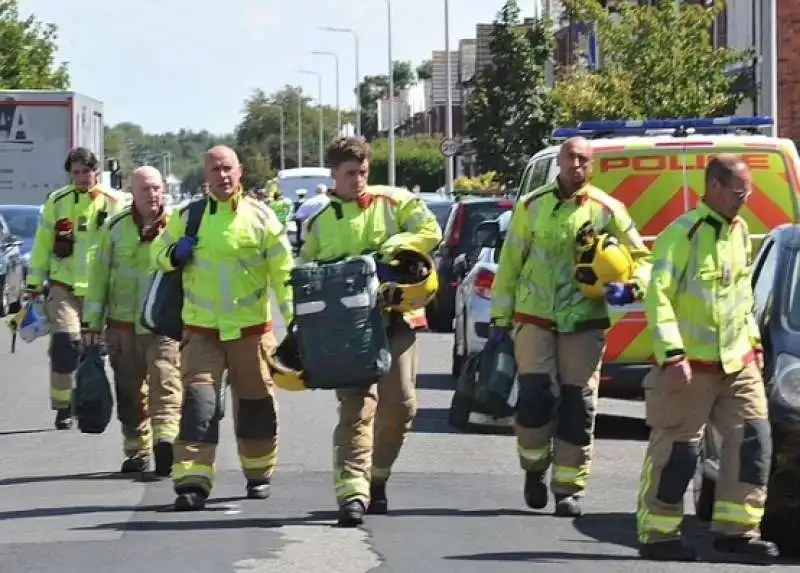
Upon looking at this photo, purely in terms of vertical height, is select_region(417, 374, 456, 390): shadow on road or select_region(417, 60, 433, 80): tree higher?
select_region(417, 60, 433, 80): tree

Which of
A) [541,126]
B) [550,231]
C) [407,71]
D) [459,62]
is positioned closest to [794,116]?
[541,126]

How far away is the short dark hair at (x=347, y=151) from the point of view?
35.2ft

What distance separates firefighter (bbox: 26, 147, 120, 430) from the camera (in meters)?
14.8

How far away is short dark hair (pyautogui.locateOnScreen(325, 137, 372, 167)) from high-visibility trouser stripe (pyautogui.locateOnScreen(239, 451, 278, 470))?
171cm

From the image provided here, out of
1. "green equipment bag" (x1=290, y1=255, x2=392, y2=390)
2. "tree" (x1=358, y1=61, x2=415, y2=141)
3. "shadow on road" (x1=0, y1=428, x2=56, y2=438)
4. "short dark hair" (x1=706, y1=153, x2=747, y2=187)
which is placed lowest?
"shadow on road" (x1=0, y1=428, x2=56, y2=438)

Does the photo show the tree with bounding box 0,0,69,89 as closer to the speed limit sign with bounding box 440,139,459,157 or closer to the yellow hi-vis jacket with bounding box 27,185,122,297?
the speed limit sign with bounding box 440,139,459,157

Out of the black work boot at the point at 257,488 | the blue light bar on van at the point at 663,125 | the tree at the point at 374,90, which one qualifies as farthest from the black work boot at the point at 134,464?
the tree at the point at 374,90

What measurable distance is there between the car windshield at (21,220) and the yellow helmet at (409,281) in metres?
23.2

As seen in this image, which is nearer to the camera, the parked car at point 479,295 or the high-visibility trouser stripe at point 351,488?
the high-visibility trouser stripe at point 351,488

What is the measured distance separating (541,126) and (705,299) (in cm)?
3720

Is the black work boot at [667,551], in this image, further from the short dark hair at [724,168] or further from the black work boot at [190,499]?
the black work boot at [190,499]

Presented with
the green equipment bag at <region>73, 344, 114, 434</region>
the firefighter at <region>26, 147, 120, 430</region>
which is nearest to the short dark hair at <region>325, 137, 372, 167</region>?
the green equipment bag at <region>73, 344, 114, 434</region>

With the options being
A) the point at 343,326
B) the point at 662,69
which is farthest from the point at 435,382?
the point at 662,69

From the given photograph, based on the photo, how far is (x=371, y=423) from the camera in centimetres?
1063
